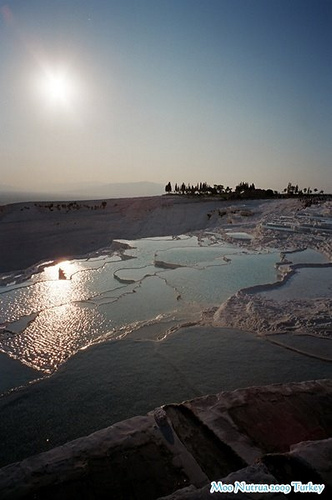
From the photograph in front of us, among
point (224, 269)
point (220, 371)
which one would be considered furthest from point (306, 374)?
point (224, 269)

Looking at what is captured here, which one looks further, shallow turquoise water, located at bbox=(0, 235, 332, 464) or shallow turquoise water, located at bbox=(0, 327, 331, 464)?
shallow turquoise water, located at bbox=(0, 235, 332, 464)

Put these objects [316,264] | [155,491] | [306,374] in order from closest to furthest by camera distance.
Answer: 1. [155,491]
2. [306,374]
3. [316,264]

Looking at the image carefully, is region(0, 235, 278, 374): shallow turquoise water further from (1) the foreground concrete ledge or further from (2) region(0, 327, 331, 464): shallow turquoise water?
(1) the foreground concrete ledge

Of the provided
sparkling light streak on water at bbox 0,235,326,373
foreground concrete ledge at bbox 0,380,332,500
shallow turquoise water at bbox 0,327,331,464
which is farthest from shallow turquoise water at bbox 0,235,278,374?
foreground concrete ledge at bbox 0,380,332,500

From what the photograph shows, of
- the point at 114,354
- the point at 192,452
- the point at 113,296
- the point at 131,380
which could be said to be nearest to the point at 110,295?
the point at 113,296

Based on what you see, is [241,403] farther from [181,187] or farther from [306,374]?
[181,187]

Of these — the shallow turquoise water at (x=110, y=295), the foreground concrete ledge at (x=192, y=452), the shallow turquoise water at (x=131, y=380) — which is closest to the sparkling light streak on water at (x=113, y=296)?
the shallow turquoise water at (x=110, y=295)

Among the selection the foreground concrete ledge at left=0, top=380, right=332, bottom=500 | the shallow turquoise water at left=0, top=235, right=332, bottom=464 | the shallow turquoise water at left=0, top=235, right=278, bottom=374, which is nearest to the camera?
the foreground concrete ledge at left=0, top=380, right=332, bottom=500

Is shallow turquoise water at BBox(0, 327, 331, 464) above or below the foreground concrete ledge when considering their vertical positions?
below

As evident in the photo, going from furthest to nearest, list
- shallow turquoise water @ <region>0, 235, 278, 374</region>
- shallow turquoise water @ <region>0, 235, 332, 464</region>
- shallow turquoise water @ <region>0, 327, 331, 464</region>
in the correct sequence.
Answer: shallow turquoise water @ <region>0, 235, 278, 374</region>
shallow turquoise water @ <region>0, 235, 332, 464</region>
shallow turquoise water @ <region>0, 327, 331, 464</region>
